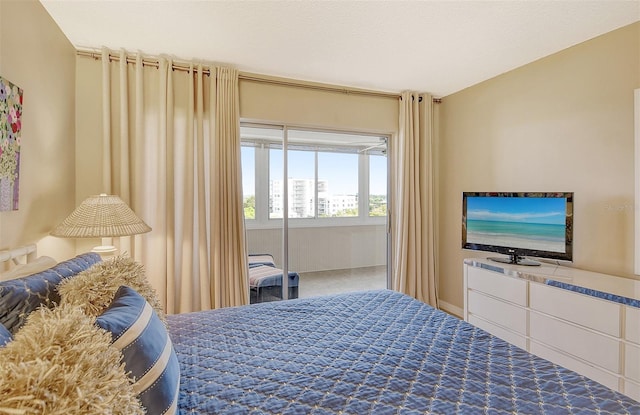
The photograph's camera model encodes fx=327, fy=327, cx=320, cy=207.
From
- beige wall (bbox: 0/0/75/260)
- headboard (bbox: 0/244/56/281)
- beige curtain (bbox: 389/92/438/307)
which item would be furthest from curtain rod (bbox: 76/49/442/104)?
headboard (bbox: 0/244/56/281)

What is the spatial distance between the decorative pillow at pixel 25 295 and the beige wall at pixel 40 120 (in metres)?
0.68

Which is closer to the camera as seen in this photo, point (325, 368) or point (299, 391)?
point (299, 391)

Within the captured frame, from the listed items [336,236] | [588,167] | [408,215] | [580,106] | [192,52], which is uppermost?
[192,52]

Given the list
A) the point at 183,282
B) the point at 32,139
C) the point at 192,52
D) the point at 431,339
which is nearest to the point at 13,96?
the point at 32,139

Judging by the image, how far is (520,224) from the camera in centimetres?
286

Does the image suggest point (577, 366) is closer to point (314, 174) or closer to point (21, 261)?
point (314, 174)

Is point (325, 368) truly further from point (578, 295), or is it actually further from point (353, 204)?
point (353, 204)

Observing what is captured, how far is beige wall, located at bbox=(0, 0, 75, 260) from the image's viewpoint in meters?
1.73

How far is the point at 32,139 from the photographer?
195 cm

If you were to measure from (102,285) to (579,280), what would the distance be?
289cm

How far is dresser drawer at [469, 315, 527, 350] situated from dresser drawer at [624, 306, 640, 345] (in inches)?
28.2

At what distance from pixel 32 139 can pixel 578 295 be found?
11.8 feet

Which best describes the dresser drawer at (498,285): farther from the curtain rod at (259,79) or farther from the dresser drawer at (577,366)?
the curtain rod at (259,79)

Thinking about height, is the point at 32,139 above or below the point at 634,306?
above
